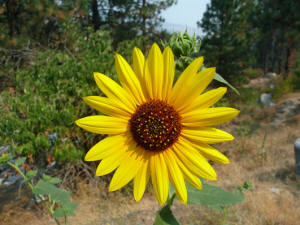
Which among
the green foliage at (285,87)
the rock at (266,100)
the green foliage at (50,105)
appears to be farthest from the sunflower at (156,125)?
the green foliage at (285,87)

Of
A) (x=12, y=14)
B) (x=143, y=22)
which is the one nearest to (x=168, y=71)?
(x=12, y=14)

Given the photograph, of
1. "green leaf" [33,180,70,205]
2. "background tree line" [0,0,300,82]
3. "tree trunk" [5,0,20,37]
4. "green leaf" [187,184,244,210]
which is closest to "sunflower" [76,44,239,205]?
"green leaf" [187,184,244,210]

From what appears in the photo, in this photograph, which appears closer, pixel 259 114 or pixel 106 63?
pixel 106 63

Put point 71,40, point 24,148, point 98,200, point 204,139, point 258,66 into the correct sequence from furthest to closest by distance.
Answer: point 258,66 < point 71,40 < point 98,200 < point 24,148 < point 204,139

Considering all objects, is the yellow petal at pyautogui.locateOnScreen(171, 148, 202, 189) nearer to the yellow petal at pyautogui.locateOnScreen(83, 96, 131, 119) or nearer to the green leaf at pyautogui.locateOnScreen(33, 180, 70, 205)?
the yellow petal at pyautogui.locateOnScreen(83, 96, 131, 119)

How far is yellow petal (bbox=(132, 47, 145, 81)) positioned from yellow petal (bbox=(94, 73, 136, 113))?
9cm

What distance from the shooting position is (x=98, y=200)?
451 centimetres

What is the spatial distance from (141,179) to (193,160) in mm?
214

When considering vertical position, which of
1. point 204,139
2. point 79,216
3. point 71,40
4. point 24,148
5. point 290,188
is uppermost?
point 71,40

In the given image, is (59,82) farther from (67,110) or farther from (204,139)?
(204,139)

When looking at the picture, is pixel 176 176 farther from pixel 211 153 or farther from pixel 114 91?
pixel 114 91

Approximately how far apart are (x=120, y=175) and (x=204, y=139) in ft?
1.14

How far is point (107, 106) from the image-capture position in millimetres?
880

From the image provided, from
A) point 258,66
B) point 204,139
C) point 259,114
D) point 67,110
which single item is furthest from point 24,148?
point 258,66
